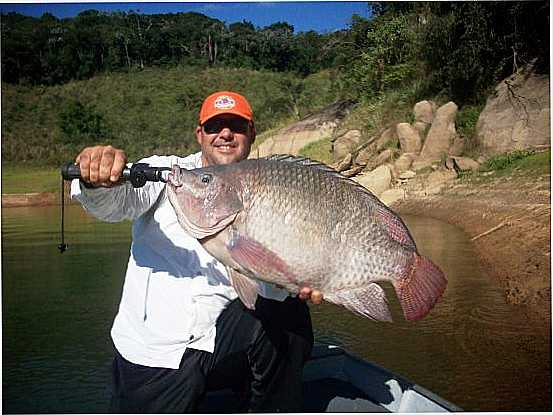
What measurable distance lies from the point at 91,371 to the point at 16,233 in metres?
3.47

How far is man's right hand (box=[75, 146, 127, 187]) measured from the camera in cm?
141

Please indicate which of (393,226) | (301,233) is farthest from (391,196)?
(301,233)

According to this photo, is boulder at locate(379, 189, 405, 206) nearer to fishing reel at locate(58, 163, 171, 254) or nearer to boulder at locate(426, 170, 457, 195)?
boulder at locate(426, 170, 457, 195)

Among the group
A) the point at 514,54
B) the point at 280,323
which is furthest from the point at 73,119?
the point at 280,323

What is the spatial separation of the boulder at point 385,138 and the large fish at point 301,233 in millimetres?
6574

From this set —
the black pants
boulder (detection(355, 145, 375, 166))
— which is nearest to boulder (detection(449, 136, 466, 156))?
boulder (detection(355, 145, 375, 166))

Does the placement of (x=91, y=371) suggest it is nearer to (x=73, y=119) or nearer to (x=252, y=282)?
(x=252, y=282)

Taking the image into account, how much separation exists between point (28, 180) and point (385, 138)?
4641 millimetres

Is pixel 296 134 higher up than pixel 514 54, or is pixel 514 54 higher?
pixel 514 54

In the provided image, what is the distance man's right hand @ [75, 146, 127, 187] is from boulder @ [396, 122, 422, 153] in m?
6.37

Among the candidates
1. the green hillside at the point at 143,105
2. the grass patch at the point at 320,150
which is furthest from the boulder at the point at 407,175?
the green hillside at the point at 143,105

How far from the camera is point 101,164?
55.8 inches

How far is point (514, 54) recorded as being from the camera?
631cm

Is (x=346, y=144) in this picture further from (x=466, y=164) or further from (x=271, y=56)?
(x=466, y=164)
